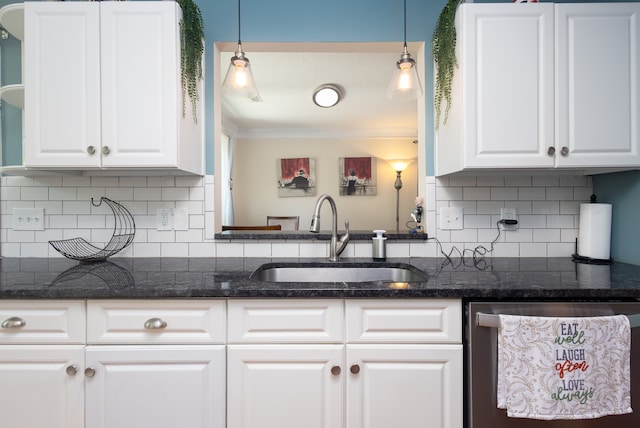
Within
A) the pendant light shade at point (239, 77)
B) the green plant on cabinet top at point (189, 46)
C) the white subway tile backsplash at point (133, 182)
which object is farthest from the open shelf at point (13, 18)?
the pendant light shade at point (239, 77)

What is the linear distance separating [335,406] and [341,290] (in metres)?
0.42

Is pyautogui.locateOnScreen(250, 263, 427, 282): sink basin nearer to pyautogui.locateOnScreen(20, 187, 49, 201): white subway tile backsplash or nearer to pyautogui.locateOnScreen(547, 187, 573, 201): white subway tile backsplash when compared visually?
pyautogui.locateOnScreen(547, 187, 573, 201): white subway tile backsplash

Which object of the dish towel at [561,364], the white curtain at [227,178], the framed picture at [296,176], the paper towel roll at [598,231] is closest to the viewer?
the dish towel at [561,364]

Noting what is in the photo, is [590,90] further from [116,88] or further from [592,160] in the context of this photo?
[116,88]

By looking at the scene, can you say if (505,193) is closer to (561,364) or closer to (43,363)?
(561,364)

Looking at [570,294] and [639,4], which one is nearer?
[570,294]

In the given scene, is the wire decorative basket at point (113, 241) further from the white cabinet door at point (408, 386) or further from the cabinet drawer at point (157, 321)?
the white cabinet door at point (408, 386)

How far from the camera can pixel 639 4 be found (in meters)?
1.49

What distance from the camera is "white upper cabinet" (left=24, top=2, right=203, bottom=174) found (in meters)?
1.49

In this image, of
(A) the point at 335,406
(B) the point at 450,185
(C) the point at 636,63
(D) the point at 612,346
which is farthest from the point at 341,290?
(C) the point at 636,63

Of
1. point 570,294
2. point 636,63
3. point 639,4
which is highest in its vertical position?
point 639,4

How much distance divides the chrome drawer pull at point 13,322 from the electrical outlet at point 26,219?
2.85 feet

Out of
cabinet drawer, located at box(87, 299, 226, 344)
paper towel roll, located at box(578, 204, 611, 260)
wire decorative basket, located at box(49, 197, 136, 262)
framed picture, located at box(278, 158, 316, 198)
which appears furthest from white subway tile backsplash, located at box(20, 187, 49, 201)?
framed picture, located at box(278, 158, 316, 198)

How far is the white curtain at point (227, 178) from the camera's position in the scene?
4.68m
